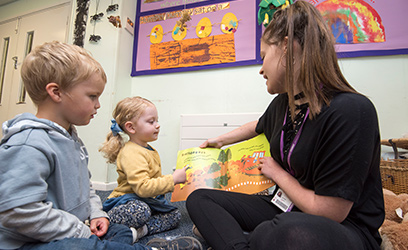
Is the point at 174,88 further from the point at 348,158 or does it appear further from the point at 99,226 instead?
the point at 348,158

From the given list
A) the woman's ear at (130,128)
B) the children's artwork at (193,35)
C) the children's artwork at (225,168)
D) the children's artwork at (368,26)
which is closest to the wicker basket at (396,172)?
the children's artwork at (368,26)

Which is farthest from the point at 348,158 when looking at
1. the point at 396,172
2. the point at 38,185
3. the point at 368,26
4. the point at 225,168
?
the point at 368,26

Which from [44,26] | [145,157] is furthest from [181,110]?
[44,26]

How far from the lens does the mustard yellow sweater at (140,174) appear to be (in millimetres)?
798

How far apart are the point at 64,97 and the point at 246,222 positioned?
584 mm

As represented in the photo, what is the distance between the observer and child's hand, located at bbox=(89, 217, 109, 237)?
1.90ft

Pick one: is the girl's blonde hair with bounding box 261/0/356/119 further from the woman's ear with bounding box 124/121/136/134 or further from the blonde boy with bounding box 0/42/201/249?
the woman's ear with bounding box 124/121/136/134

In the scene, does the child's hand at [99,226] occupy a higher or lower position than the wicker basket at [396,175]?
lower

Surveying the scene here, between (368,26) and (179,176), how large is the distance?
5.03 ft

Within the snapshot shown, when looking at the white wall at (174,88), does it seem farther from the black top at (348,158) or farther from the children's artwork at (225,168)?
the black top at (348,158)

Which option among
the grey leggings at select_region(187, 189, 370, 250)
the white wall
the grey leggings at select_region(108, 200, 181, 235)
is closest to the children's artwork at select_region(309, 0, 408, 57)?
the white wall

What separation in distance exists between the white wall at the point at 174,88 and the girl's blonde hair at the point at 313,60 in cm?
104

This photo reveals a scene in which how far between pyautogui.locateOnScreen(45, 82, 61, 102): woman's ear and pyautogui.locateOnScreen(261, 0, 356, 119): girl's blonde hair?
559 millimetres

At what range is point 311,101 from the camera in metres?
0.53
